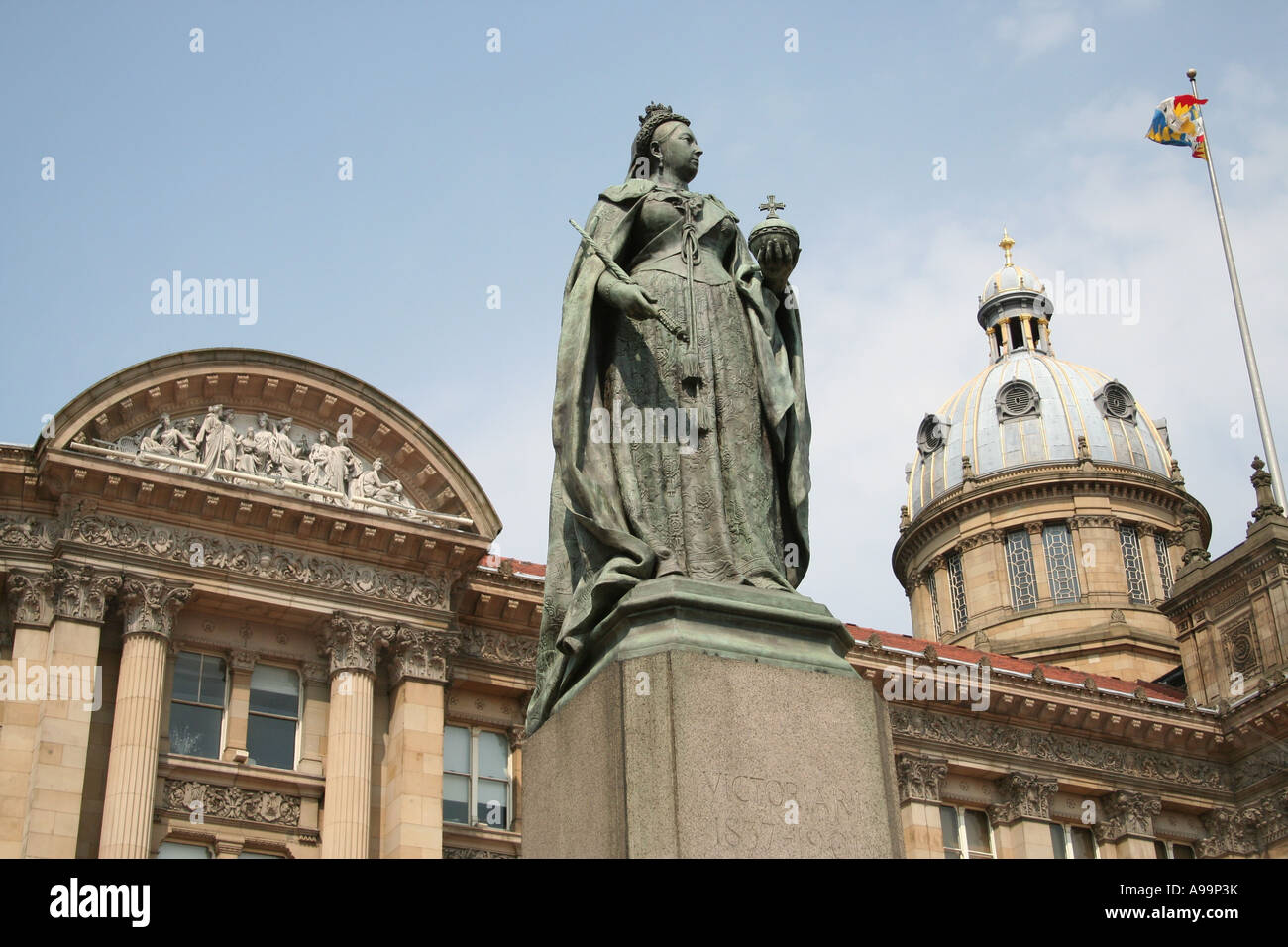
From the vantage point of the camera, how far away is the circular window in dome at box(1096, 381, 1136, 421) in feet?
211

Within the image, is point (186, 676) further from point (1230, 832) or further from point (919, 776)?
point (1230, 832)

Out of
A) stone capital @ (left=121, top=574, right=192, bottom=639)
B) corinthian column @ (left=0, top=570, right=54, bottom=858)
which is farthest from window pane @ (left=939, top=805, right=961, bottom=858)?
corinthian column @ (left=0, top=570, right=54, bottom=858)

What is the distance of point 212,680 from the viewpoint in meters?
29.9

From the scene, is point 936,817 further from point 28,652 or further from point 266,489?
point 28,652

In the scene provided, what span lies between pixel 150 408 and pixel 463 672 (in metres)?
7.75

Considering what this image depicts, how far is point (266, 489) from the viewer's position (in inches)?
1216

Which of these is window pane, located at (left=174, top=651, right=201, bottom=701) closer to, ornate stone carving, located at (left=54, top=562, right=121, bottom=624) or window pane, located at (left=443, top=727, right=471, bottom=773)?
ornate stone carving, located at (left=54, top=562, right=121, bottom=624)

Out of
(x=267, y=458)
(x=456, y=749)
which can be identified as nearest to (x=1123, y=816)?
(x=456, y=749)

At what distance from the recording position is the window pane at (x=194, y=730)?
2898cm

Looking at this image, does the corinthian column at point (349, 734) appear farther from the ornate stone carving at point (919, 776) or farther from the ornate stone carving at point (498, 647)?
the ornate stone carving at point (919, 776)

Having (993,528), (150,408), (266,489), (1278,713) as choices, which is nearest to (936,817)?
(1278,713)

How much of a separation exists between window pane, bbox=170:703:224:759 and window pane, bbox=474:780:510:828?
512 centimetres
